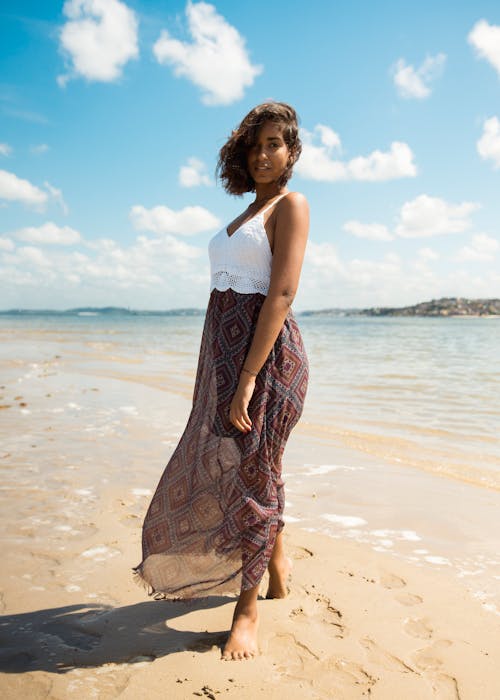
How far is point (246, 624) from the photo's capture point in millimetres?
2275

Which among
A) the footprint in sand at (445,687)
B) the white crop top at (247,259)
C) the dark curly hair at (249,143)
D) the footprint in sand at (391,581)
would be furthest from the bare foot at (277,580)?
the dark curly hair at (249,143)

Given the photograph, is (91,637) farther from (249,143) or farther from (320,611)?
(249,143)

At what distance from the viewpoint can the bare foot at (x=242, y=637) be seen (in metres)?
2.18

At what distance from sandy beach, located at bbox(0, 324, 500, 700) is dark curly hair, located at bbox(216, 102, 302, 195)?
2052 millimetres

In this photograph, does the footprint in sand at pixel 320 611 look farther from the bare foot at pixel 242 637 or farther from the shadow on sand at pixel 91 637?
the shadow on sand at pixel 91 637

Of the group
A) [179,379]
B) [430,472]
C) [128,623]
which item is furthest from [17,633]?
[179,379]

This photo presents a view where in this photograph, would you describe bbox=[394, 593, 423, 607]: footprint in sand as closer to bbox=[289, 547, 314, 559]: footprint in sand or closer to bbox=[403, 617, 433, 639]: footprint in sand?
bbox=[403, 617, 433, 639]: footprint in sand

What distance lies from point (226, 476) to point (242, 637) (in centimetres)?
66

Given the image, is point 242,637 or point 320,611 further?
point 320,611

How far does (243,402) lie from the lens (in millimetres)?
2230

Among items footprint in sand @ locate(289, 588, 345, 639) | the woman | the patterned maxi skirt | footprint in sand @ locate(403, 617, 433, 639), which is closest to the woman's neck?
the woman

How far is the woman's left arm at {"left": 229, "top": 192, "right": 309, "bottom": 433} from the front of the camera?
2205 mm

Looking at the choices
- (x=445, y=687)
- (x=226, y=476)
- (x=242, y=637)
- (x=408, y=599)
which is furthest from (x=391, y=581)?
(x=226, y=476)

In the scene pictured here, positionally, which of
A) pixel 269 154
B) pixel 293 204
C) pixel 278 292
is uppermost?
pixel 269 154
